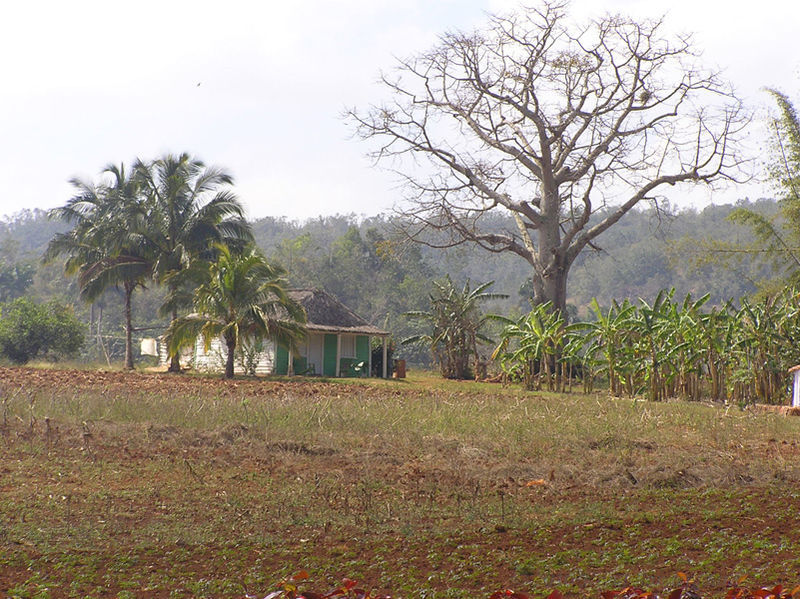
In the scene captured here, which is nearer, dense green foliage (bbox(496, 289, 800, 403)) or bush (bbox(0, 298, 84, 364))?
dense green foliage (bbox(496, 289, 800, 403))

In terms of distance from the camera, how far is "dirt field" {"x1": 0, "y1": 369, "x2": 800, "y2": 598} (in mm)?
5484

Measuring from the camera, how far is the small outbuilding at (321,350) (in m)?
30.9

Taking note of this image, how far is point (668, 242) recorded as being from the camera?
31.0 meters

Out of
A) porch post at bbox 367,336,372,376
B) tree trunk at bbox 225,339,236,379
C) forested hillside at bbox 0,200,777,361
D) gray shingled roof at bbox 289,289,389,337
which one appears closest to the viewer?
tree trunk at bbox 225,339,236,379

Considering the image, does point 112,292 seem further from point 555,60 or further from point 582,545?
point 582,545

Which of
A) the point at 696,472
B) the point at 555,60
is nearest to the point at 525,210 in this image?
the point at 555,60

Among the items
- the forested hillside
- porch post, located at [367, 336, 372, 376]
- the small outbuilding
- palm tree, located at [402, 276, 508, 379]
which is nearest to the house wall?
the small outbuilding

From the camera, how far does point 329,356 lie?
32.5 m

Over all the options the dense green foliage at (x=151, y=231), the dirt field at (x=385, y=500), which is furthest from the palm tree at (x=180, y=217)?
the dirt field at (x=385, y=500)

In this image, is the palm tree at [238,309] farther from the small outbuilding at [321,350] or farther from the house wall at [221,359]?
the small outbuilding at [321,350]

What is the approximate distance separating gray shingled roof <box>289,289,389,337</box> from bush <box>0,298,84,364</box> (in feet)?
34.9

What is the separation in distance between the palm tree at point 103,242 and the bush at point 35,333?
A: 3721mm

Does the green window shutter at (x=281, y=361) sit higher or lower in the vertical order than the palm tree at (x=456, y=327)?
lower

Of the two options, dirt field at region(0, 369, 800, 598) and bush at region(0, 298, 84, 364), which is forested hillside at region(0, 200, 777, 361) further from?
dirt field at region(0, 369, 800, 598)
